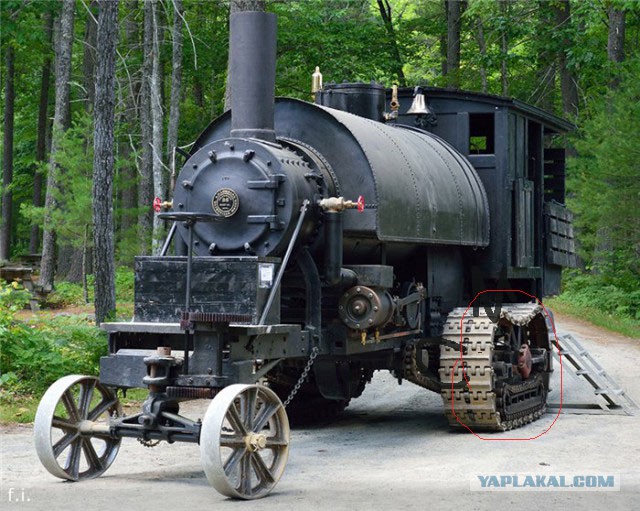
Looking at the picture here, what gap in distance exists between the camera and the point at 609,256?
25.9 metres

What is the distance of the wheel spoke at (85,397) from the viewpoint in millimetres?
8391

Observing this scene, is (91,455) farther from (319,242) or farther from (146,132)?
(146,132)

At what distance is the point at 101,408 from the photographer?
28.3ft

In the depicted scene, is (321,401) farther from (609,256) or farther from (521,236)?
(609,256)

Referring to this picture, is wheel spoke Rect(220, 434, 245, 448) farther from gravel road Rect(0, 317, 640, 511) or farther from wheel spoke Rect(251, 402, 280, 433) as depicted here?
gravel road Rect(0, 317, 640, 511)

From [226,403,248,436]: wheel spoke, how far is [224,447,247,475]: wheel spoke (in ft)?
0.44

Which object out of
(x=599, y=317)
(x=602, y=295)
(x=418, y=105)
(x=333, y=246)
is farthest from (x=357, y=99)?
(x=602, y=295)

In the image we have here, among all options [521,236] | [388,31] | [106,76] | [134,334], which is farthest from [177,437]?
[388,31]

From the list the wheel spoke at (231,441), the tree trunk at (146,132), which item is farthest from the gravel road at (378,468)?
the tree trunk at (146,132)

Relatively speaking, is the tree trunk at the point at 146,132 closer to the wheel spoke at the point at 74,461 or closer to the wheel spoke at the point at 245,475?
the wheel spoke at the point at 74,461

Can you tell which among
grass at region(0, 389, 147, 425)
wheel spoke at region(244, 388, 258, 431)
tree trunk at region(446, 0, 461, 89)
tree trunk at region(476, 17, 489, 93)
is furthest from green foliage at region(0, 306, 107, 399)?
tree trunk at region(476, 17, 489, 93)

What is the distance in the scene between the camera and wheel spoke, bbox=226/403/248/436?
7.56 meters

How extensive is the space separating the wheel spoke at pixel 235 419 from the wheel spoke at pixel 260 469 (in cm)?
21

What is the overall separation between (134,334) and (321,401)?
401 cm
